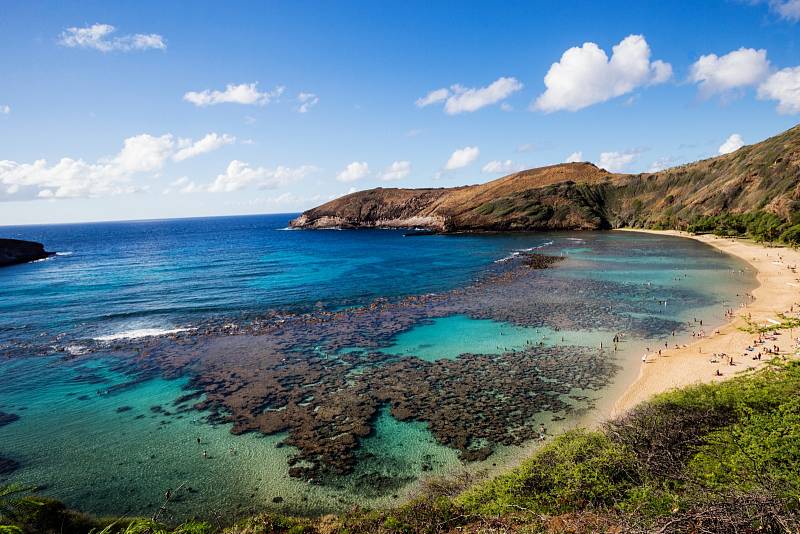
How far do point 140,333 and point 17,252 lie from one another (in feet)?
304

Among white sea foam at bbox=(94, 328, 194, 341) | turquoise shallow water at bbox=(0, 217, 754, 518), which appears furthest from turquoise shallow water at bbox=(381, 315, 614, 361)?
white sea foam at bbox=(94, 328, 194, 341)

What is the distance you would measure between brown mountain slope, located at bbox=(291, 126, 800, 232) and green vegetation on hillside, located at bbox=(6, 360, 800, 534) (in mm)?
95852

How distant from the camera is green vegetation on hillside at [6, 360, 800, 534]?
11.3m

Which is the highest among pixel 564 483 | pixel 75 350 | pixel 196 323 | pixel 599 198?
pixel 599 198

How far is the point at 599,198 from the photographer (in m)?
151

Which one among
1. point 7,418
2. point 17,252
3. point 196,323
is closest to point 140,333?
point 196,323

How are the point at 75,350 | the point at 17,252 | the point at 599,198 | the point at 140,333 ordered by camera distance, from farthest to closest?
1. the point at 599,198
2. the point at 17,252
3. the point at 140,333
4. the point at 75,350

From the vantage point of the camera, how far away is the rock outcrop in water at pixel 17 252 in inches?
3906

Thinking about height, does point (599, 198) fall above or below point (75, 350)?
above

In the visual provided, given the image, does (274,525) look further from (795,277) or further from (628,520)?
(795,277)

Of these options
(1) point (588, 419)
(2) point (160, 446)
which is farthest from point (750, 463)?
(2) point (160, 446)

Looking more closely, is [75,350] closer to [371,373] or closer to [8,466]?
[8,466]

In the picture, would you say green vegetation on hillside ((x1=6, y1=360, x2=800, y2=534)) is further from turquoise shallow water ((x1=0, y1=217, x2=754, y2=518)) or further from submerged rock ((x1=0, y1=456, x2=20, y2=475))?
submerged rock ((x1=0, y1=456, x2=20, y2=475))

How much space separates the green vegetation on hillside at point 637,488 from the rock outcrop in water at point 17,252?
376 ft
